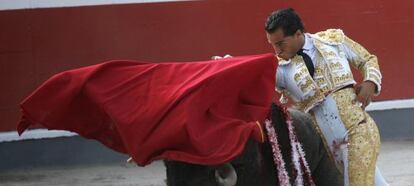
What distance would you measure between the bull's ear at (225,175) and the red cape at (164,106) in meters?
0.14

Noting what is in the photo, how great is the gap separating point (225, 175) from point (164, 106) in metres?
0.35

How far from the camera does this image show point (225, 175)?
2994 mm

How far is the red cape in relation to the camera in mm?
2863

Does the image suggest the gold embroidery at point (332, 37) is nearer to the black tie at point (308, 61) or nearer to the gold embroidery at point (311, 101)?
the black tie at point (308, 61)

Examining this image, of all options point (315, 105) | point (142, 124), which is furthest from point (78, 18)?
point (142, 124)

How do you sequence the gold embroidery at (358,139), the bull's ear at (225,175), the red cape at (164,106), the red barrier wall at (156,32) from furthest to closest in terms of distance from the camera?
the red barrier wall at (156,32), the gold embroidery at (358,139), the bull's ear at (225,175), the red cape at (164,106)

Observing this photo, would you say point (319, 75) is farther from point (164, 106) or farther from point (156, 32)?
point (156, 32)

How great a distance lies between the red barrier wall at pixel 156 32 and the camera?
736cm

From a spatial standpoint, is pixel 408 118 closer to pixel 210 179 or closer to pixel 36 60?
pixel 36 60

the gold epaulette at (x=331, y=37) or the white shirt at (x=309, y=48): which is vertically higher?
the gold epaulette at (x=331, y=37)

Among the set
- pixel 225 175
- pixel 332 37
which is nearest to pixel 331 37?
pixel 332 37

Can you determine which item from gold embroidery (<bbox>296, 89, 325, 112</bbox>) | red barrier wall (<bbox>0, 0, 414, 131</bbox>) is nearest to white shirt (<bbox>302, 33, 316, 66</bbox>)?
gold embroidery (<bbox>296, 89, 325, 112</bbox>)

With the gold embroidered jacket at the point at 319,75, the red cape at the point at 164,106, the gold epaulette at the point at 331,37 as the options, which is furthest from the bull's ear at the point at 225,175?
the gold epaulette at the point at 331,37

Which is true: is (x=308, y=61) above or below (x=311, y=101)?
above
